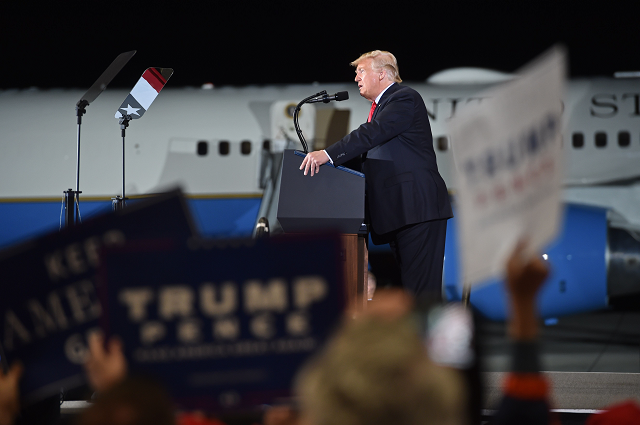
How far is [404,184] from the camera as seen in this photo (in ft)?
9.12

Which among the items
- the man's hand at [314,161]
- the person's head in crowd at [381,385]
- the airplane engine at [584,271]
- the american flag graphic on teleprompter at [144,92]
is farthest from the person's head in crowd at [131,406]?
the airplane engine at [584,271]

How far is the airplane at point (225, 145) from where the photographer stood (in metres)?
7.41

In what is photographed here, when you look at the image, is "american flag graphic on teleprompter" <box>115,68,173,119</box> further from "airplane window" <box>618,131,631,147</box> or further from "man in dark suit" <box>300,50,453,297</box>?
"airplane window" <box>618,131,631,147</box>

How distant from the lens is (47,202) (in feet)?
25.6

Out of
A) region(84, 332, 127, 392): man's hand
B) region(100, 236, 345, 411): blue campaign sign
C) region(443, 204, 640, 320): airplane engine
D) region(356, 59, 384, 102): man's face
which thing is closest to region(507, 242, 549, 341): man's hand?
region(100, 236, 345, 411): blue campaign sign

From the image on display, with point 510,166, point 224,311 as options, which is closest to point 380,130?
point 224,311

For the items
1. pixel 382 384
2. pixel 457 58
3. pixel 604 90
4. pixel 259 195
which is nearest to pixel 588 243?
pixel 604 90

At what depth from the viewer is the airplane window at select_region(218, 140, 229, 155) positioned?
812cm

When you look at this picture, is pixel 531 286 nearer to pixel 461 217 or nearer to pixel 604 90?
pixel 461 217

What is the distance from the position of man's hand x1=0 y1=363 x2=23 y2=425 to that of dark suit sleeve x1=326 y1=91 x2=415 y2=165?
5.58 feet

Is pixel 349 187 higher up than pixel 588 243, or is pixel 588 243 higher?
pixel 349 187

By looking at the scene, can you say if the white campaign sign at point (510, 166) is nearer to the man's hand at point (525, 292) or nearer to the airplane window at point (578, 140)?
the man's hand at point (525, 292)

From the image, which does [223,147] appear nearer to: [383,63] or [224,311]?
[383,63]

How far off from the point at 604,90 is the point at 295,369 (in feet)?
24.9
